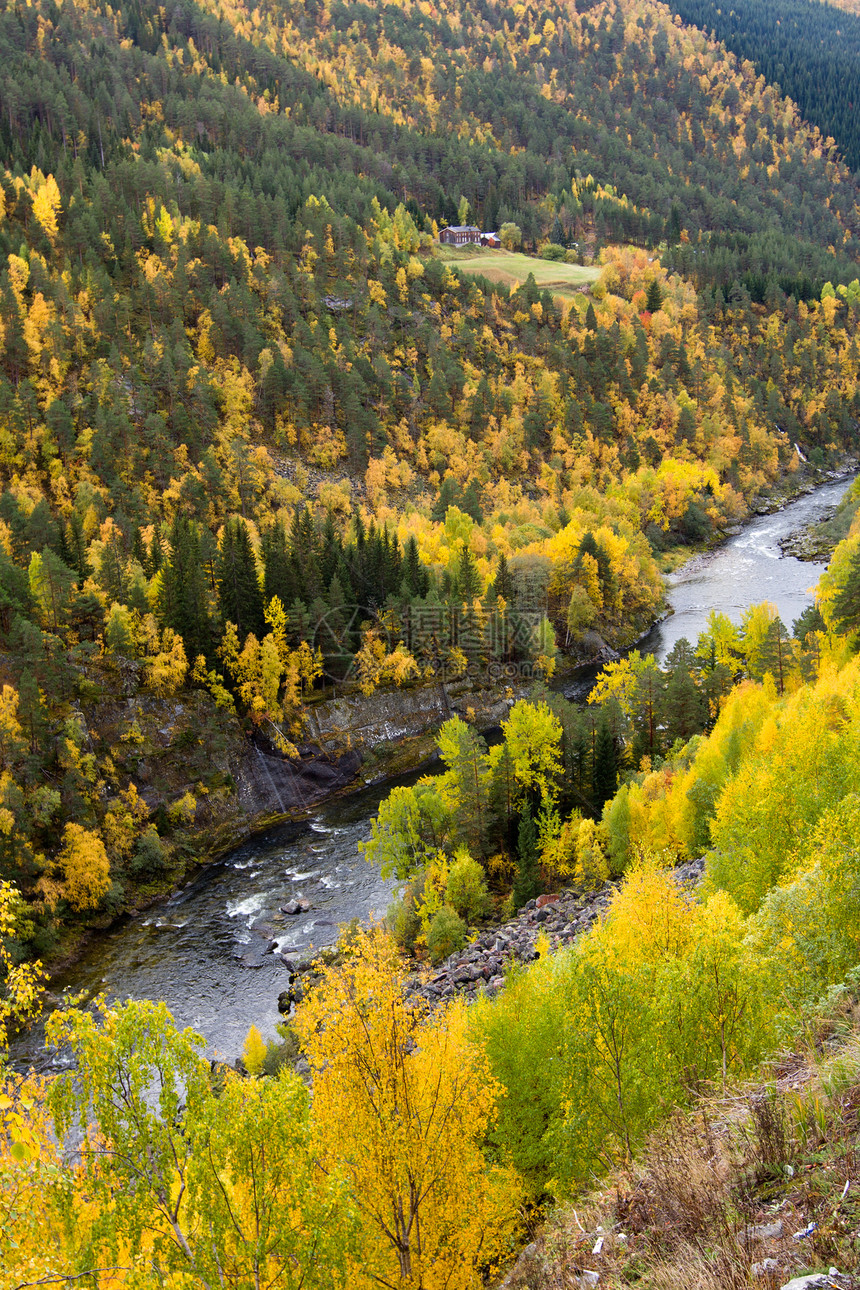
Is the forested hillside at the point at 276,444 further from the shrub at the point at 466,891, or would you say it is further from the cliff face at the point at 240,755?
the shrub at the point at 466,891

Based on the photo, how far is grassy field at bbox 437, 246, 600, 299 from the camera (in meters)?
183

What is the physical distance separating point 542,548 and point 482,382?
158 feet

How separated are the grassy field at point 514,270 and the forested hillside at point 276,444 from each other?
6765 mm

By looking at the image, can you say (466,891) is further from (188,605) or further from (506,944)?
(188,605)

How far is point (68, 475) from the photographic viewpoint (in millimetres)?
98000

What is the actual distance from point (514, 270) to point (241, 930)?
16841cm

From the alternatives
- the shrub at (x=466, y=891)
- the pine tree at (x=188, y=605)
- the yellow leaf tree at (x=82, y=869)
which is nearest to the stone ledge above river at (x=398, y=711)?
the pine tree at (x=188, y=605)

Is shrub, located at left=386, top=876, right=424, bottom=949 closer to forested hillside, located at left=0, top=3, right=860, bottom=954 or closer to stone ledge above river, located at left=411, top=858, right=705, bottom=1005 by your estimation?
stone ledge above river, located at left=411, top=858, right=705, bottom=1005

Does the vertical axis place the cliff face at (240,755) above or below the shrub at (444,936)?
below

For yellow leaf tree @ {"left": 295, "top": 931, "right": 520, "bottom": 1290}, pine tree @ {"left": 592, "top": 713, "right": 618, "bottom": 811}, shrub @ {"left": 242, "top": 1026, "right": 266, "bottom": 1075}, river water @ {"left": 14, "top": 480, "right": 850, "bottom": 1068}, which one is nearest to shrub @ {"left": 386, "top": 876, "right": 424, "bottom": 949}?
river water @ {"left": 14, "top": 480, "right": 850, "bottom": 1068}

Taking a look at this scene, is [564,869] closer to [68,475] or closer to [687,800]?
[687,800]

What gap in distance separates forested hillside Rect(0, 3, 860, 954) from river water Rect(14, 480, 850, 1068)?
4.66 meters

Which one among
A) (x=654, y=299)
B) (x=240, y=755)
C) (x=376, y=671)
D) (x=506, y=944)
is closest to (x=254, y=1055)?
(x=506, y=944)

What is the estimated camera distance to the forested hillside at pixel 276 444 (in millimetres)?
72688
